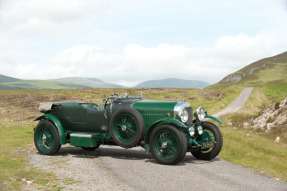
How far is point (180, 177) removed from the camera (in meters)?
7.78

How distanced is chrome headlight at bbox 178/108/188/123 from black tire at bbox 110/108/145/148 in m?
1.28

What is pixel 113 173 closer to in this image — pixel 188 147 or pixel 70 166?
pixel 70 166

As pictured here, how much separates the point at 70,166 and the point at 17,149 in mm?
4206

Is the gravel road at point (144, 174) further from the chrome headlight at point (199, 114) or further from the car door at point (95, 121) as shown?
the chrome headlight at point (199, 114)

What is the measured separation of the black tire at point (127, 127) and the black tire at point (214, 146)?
2.34m

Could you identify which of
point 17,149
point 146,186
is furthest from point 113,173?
point 17,149

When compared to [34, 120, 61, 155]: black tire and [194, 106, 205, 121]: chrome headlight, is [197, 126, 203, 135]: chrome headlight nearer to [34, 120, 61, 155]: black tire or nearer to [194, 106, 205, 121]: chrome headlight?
[194, 106, 205, 121]: chrome headlight

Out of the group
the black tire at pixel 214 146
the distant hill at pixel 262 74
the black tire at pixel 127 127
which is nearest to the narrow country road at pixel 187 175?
the black tire at pixel 214 146

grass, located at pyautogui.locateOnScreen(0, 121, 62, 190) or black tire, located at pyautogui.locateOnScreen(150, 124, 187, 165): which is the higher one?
black tire, located at pyautogui.locateOnScreen(150, 124, 187, 165)

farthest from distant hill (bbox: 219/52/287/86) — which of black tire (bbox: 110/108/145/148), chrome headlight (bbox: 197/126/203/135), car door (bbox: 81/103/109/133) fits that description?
black tire (bbox: 110/108/145/148)

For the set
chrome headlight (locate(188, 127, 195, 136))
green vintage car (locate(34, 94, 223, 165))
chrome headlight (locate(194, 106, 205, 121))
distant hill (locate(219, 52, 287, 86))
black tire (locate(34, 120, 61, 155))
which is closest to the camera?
green vintage car (locate(34, 94, 223, 165))

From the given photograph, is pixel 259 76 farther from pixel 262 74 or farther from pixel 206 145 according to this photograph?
pixel 206 145

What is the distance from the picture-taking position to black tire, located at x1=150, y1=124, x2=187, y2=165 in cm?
907

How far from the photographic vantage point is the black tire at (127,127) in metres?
9.86
